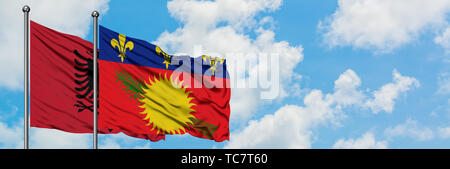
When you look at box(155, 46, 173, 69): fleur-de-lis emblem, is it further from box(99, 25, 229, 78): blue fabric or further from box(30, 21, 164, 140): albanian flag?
box(30, 21, 164, 140): albanian flag

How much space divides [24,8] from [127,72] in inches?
133

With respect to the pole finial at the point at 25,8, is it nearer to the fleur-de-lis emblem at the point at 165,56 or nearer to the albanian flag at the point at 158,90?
the albanian flag at the point at 158,90

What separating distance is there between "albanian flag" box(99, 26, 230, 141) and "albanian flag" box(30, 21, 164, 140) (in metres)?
0.63

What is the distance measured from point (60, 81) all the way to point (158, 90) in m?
3.01

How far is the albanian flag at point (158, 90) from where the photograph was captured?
16438 mm

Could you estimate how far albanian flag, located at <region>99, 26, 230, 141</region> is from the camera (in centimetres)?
1644

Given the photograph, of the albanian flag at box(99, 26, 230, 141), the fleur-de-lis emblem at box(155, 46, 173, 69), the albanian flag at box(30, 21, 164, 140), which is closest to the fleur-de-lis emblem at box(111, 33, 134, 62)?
the albanian flag at box(99, 26, 230, 141)

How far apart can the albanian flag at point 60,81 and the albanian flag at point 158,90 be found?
63cm

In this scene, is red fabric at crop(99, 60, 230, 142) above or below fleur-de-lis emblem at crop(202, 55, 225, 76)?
below

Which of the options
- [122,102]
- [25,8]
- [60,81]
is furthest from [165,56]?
[25,8]

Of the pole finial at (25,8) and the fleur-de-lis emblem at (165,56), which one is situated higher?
the pole finial at (25,8)

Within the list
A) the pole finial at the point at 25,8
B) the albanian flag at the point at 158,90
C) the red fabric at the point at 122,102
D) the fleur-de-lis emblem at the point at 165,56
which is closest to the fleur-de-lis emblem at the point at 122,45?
the albanian flag at the point at 158,90

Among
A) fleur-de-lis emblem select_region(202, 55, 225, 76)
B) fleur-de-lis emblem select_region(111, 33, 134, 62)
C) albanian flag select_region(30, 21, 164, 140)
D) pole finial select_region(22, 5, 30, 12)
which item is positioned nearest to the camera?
pole finial select_region(22, 5, 30, 12)
